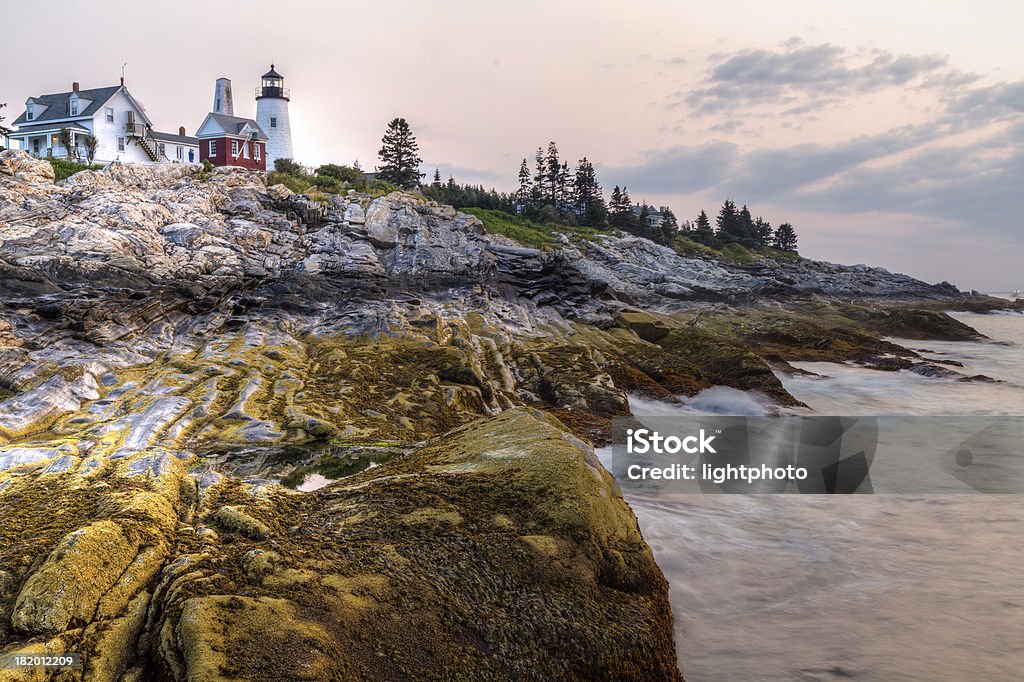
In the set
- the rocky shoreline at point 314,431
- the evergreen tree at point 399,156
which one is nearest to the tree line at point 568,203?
the evergreen tree at point 399,156

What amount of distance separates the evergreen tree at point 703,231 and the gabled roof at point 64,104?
88810 millimetres

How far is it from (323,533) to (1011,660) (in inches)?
304

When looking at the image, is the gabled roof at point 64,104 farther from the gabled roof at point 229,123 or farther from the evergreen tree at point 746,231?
the evergreen tree at point 746,231

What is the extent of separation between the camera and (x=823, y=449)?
1498 centimetres

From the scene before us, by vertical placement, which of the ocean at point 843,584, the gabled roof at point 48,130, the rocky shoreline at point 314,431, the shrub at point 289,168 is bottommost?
the ocean at point 843,584

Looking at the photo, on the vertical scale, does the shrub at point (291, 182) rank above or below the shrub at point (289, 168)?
below

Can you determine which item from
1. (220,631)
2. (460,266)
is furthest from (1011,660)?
(460,266)

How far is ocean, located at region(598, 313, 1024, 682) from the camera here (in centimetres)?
634

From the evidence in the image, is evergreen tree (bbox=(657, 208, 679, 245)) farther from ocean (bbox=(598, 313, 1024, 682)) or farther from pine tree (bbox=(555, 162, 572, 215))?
ocean (bbox=(598, 313, 1024, 682))

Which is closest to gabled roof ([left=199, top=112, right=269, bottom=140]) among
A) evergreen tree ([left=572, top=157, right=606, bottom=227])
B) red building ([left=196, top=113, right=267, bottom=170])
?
red building ([left=196, top=113, right=267, bottom=170])

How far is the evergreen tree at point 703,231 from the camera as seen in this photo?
104000mm

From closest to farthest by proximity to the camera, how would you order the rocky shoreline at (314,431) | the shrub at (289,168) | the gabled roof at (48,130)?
the rocky shoreline at (314,431), the shrub at (289,168), the gabled roof at (48,130)

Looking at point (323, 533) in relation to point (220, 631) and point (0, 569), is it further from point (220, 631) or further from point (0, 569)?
point (0, 569)

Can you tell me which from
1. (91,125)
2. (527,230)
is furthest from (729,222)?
(91,125)
